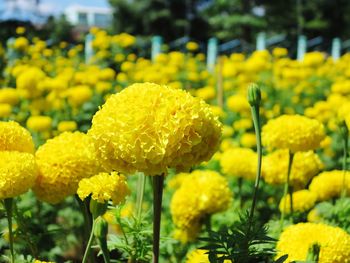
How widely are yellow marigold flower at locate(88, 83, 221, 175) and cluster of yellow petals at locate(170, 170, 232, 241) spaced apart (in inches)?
39.6

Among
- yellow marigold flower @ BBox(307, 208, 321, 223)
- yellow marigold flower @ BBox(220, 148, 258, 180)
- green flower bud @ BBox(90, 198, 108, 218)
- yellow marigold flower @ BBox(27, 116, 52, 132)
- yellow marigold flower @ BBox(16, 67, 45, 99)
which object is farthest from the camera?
yellow marigold flower @ BBox(16, 67, 45, 99)

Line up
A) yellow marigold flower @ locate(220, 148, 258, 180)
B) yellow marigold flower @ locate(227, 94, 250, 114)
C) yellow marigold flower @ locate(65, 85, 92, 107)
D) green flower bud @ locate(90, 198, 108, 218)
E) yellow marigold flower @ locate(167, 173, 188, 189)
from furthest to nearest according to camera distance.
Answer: yellow marigold flower @ locate(227, 94, 250, 114) → yellow marigold flower @ locate(65, 85, 92, 107) → yellow marigold flower @ locate(167, 173, 188, 189) → yellow marigold flower @ locate(220, 148, 258, 180) → green flower bud @ locate(90, 198, 108, 218)

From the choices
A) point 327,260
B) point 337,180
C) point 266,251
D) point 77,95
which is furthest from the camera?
point 77,95

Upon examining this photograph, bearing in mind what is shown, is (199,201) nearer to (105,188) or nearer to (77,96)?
(105,188)

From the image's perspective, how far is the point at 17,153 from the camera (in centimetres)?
119

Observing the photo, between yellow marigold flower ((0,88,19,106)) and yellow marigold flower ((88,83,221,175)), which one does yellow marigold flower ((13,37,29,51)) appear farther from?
yellow marigold flower ((88,83,221,175))

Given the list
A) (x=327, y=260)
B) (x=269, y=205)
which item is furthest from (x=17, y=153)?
(x=269, y=205)

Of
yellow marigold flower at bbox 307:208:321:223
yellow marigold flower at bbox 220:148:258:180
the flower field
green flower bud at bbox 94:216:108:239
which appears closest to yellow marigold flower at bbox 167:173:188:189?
the flower field

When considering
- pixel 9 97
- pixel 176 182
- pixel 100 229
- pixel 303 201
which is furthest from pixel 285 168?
pixel 9 97

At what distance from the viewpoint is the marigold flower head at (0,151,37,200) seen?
1.13 metres

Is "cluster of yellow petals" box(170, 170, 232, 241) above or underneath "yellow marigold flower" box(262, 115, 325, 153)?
underneath

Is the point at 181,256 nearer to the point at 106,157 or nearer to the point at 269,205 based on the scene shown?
the point at 269,205

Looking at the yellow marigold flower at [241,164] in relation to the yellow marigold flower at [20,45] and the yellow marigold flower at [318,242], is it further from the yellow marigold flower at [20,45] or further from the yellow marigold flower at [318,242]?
the yellow marigold flower at [20,45]

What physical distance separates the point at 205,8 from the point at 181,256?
25.5 m
